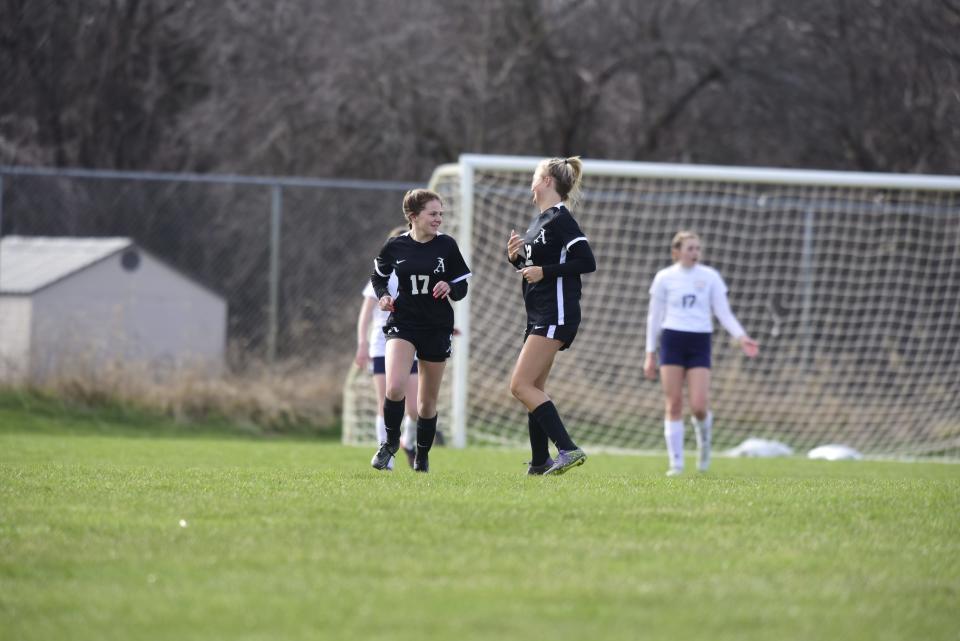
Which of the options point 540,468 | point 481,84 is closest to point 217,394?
point 481,84

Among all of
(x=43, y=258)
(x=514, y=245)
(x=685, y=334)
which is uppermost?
(x=43, y=258)

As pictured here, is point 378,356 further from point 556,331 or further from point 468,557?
point 468,557

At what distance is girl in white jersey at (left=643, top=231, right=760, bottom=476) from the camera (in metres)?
11.3

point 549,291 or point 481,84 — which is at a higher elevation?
point 481,84

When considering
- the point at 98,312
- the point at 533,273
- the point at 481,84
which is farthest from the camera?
the point at 481,84

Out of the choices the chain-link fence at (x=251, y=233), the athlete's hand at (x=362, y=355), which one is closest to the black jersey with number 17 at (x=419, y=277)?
the athlete's hand at (x=362, y=355)

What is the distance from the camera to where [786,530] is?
621 cm

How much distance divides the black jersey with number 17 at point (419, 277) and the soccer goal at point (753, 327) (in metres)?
6.62

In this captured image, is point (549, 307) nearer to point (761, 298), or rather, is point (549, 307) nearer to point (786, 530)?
point (786, 530)

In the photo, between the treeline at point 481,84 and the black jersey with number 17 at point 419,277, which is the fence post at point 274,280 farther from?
the black jersey with number 17 at point 419,277

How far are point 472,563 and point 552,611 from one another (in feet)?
2.70

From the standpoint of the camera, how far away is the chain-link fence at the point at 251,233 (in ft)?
61.5

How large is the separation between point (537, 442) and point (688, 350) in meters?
3.04

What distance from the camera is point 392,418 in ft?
28.9
